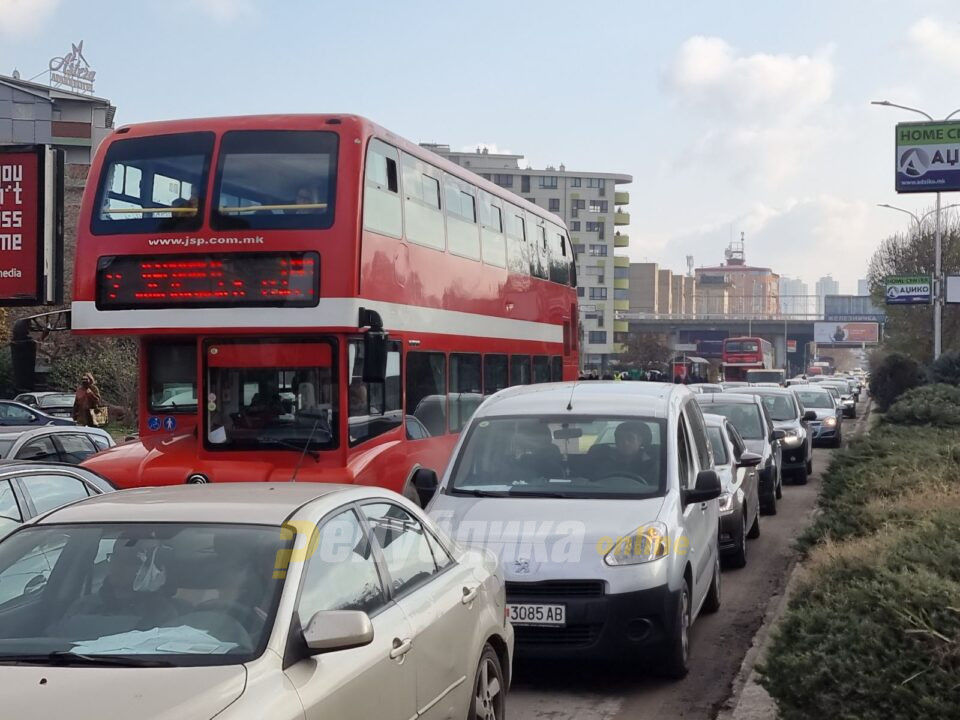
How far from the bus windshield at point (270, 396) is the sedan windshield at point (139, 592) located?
6.61 metres

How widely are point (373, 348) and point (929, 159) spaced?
26215mm

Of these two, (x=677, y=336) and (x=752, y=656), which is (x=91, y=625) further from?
(x=677, y=336)

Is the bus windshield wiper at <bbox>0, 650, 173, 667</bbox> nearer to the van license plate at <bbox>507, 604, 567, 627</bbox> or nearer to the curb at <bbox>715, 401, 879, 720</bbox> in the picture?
the curb at <bbox>715, 401, 879, 720</bbox>

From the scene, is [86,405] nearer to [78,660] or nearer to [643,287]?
[78,660]

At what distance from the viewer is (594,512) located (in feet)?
25.9

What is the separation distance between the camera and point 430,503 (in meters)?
8.59

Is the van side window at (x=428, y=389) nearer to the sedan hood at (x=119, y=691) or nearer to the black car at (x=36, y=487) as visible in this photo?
the black car at (x=36, y=487)

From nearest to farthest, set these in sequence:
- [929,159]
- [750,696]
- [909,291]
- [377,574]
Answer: [377,574] < [750,696] < [929,159] < [909,291]

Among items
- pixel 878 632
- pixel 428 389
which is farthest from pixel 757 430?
pixel 878 632

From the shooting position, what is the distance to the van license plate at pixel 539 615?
7.26 metres

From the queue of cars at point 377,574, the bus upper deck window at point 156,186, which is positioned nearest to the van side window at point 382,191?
the bus upper deck window at point 156,186

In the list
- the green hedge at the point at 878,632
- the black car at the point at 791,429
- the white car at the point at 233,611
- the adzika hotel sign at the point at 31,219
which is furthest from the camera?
the black car at the point at 791,429

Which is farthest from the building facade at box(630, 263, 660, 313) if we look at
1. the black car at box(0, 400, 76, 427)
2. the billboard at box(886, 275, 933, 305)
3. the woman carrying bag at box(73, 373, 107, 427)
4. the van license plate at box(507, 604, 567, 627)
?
the van license plate at box(507, 604, 567, 627)

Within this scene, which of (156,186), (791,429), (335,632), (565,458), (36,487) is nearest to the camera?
(335,632)
